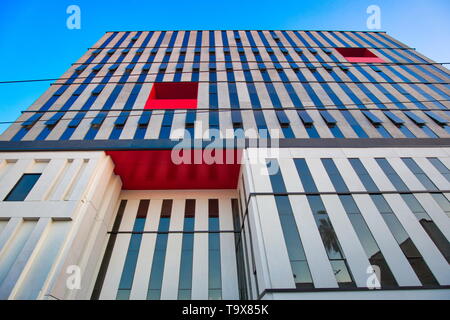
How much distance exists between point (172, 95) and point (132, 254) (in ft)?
49.1

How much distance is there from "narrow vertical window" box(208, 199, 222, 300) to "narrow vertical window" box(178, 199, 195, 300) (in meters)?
1.06

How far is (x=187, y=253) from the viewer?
12.2m

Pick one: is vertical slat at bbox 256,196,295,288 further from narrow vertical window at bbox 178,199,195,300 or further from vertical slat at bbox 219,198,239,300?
narrow vertical window at bbox 178,199,195,300

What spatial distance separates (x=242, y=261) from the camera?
11805 millimetres

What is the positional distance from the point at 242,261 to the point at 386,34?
36.3m

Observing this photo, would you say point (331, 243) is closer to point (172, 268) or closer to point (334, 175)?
point (334, 175)

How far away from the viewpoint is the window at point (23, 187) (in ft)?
35.0

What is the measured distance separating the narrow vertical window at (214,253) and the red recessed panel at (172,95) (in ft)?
28.4

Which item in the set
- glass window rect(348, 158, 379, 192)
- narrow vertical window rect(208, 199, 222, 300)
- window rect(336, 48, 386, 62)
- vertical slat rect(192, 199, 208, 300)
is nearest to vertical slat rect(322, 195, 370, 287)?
glass window rect(348, 158, 379, 192)

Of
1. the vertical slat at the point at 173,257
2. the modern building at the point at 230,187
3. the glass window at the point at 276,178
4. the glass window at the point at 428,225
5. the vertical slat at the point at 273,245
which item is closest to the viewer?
the vertical slat at the point at 273,245

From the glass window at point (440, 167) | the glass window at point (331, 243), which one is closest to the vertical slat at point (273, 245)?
the glass window at point (331, 243)

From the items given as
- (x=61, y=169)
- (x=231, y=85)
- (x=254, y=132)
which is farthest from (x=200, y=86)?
(x=61, y=169)

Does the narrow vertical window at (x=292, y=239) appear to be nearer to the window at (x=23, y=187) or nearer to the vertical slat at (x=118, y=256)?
the vertical slat at (x=118, y=256)
